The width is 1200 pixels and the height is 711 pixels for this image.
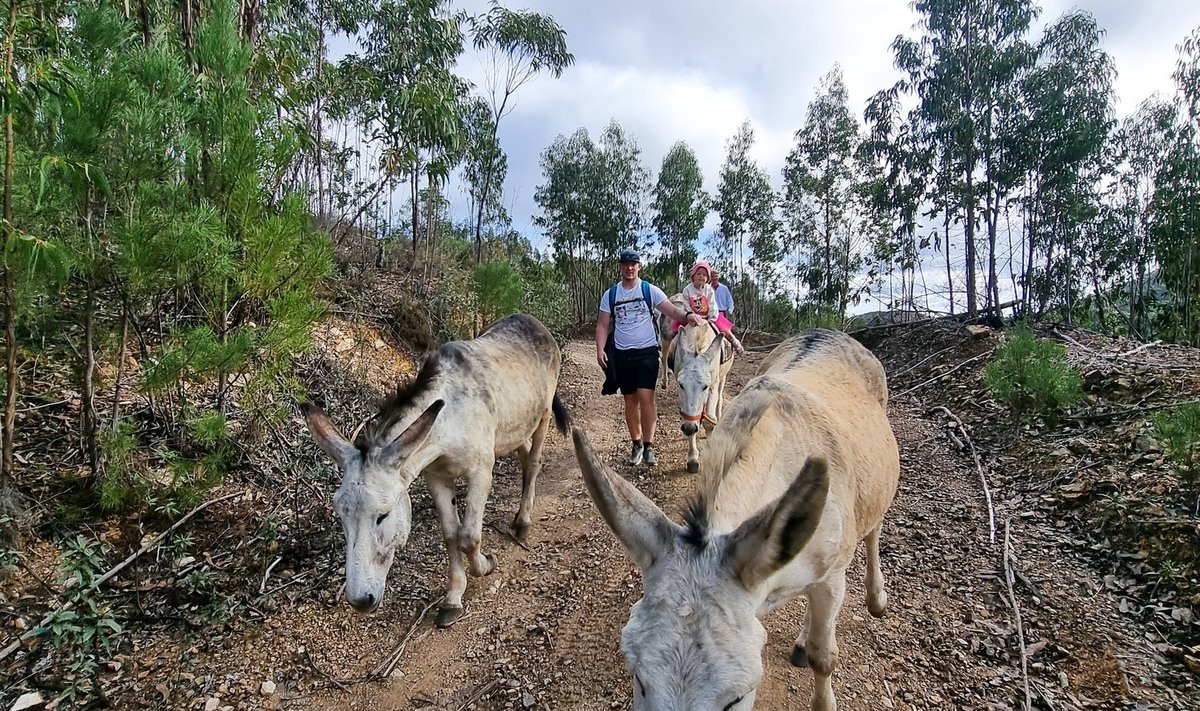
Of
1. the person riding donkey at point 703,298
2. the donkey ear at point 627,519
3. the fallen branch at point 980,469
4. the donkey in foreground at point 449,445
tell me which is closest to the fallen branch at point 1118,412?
the fallen branch at point 980,469

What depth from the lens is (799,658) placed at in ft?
10.1

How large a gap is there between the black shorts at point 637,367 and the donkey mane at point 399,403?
7.58 ft

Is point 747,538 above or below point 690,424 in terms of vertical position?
above

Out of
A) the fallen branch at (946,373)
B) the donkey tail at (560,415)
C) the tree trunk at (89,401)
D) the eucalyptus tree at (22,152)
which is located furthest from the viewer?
the fallen branch at (946,373)

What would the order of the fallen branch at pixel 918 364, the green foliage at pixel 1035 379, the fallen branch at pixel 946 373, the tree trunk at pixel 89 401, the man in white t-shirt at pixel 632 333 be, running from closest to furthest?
the tree trunk at pixel 89 401 < the man in white t-shirt at pixel 632 333 < the green foliage at pixel 1035 379 < the fallen branch at pixel 946 373 < the fallen branch at pixel 918 364

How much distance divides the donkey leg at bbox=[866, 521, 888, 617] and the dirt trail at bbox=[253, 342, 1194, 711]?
0.27 feet

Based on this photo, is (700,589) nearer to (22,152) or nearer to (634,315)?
(22,152)

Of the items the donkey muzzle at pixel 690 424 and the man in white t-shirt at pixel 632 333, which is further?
the man in white t-shirt at pixel 632 333

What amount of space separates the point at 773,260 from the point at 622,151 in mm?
9271

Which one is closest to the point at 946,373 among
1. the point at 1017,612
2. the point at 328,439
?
the point at 1017,612

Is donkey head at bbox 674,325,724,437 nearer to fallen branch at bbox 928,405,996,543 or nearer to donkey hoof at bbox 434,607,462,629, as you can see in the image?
fallen branch at bbox 928,405,996,543

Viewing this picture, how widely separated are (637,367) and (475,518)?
2.60 m

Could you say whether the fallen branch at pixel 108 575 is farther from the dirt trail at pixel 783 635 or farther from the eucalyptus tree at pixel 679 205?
the eucalyptus tree at pixel 679 205

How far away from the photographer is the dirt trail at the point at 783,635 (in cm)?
290
